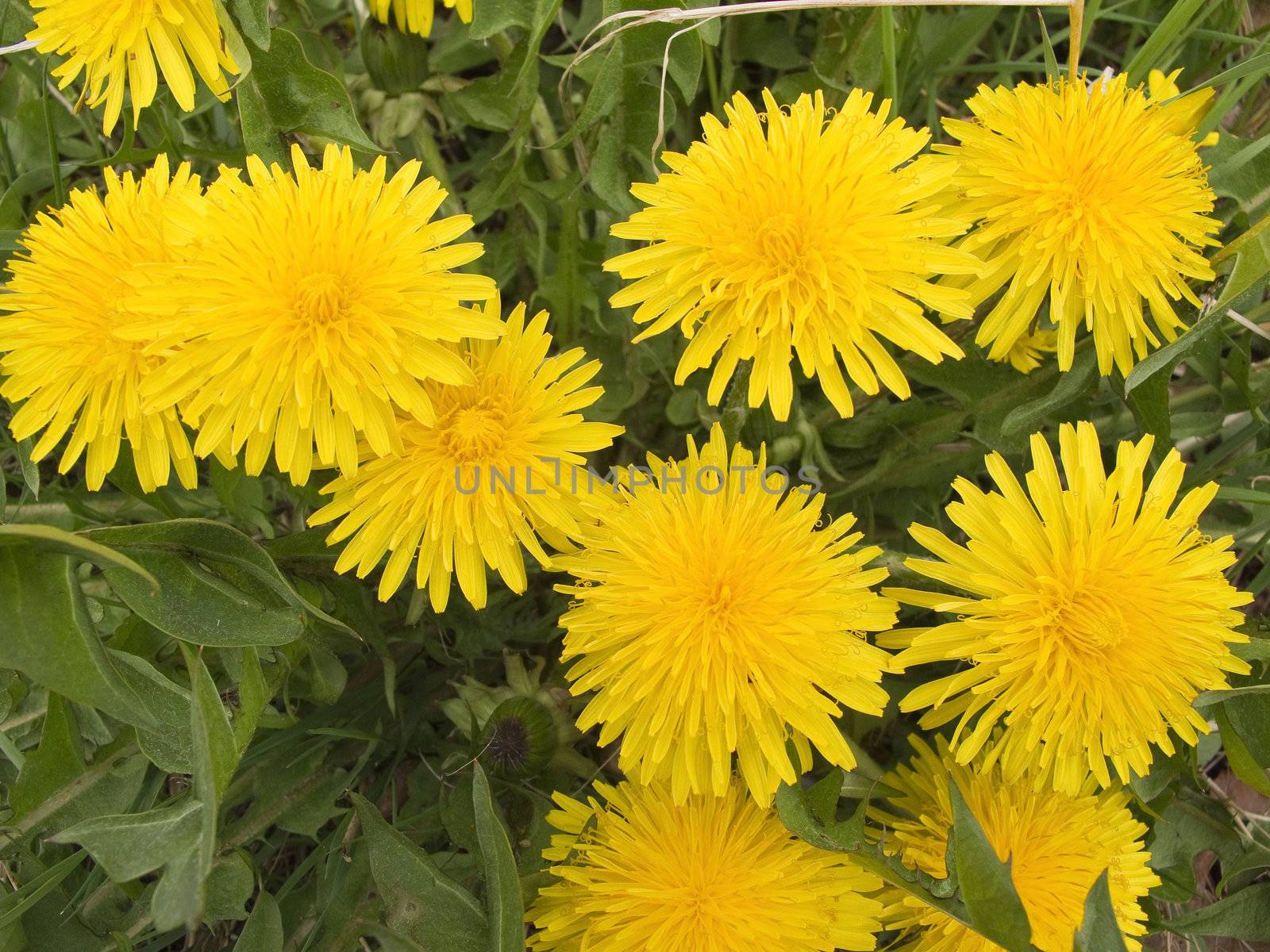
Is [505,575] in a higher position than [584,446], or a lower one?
lower

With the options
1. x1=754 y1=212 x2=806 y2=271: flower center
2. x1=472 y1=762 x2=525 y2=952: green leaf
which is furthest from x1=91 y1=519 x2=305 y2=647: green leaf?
x1=754 y1=212 x2=806 y2=271: flower center

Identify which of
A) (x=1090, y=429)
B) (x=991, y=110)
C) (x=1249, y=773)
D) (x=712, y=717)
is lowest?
(x=712, y=717)

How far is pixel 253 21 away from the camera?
1295 mm

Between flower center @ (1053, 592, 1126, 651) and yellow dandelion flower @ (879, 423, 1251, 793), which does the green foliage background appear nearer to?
yellow dandelion flower @ (879, 423, 1251, 793)

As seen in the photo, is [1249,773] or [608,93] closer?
[1249,773]

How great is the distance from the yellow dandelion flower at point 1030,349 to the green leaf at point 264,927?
1.49 m

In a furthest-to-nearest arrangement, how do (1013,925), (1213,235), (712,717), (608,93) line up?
→ (1213,235) < (608,93) < (712,717) < (1013,925)

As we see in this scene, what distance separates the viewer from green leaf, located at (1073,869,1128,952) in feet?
3.73

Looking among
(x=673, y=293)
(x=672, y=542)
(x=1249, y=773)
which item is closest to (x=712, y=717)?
(x=672, y=542)

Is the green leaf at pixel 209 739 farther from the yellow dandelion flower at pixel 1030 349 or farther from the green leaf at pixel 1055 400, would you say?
the yellow dandelion flower at pixel 1030 349

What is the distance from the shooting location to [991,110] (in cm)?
146

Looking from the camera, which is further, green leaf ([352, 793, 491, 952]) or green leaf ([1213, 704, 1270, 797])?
green leaf ([1213, 704, 1270, 797])

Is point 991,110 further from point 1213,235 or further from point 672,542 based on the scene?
point 672,542

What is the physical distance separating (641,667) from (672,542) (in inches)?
6.8
